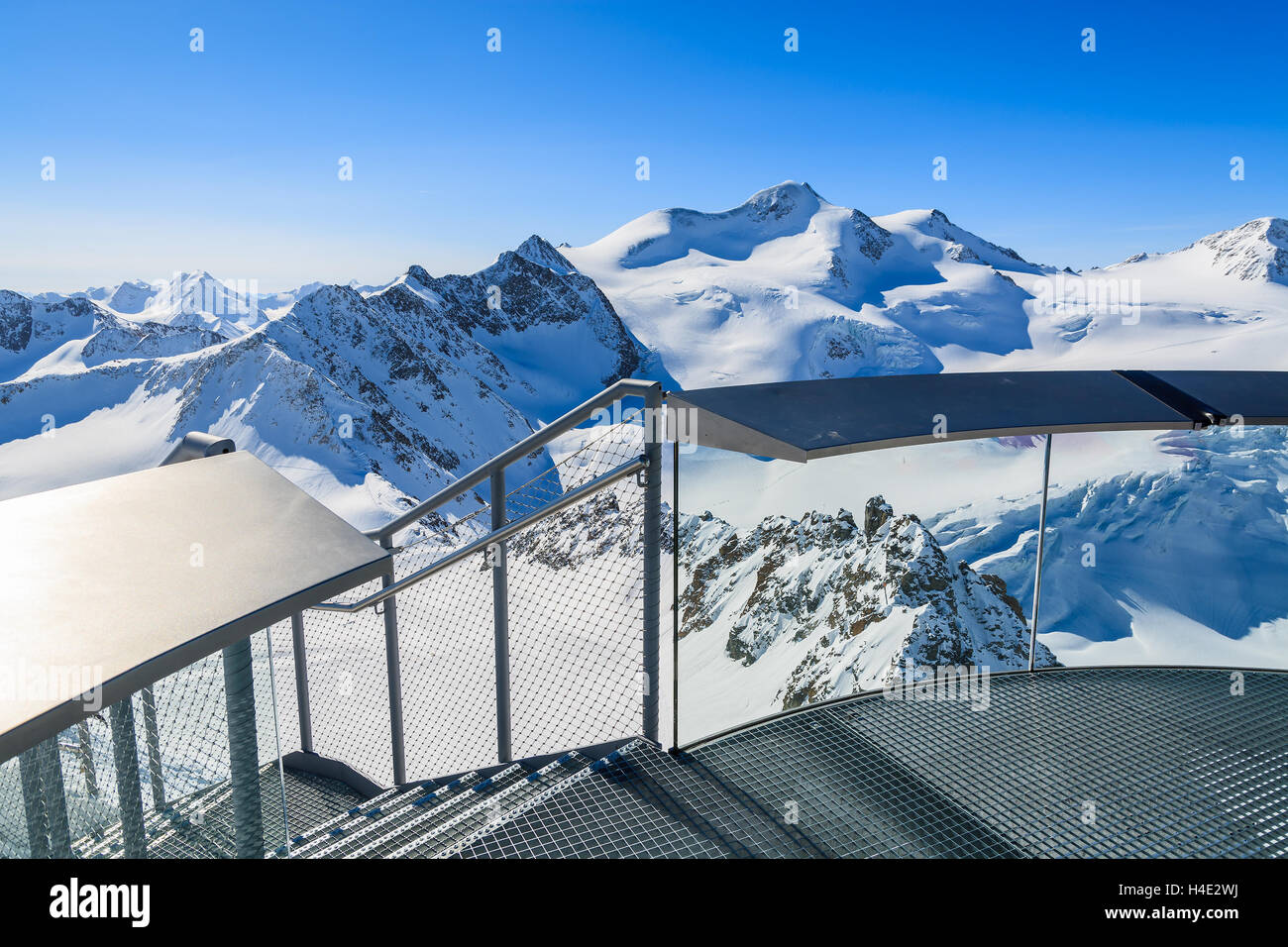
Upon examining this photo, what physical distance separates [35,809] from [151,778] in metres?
0.24

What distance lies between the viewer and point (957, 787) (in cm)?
218

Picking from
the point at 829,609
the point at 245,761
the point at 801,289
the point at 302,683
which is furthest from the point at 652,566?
the point at 801,289

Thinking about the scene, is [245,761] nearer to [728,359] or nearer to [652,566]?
[652,566]

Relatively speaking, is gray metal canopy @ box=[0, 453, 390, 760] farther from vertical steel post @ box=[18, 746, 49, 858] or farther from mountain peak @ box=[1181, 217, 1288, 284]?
mountain peak @ box=[1181, 217, 1288, 284]

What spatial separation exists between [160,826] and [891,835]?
166cm

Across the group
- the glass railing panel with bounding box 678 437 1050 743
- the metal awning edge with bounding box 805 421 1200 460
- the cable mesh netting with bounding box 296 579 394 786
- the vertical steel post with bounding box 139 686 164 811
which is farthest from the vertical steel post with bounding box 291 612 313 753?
the glass railing panel with bounding box 678 437 1050 743

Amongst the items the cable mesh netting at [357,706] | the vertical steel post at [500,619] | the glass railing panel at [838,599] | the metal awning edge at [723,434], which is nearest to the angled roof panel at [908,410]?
the metal awning edge at [723,434]

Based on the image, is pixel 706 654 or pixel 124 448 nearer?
pixel 706 654

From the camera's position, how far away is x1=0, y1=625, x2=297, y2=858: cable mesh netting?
1383 mm

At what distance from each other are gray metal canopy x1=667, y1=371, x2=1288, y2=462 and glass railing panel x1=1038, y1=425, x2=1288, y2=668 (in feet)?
89.3

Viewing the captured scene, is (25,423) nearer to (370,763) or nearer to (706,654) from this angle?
(706,654)
